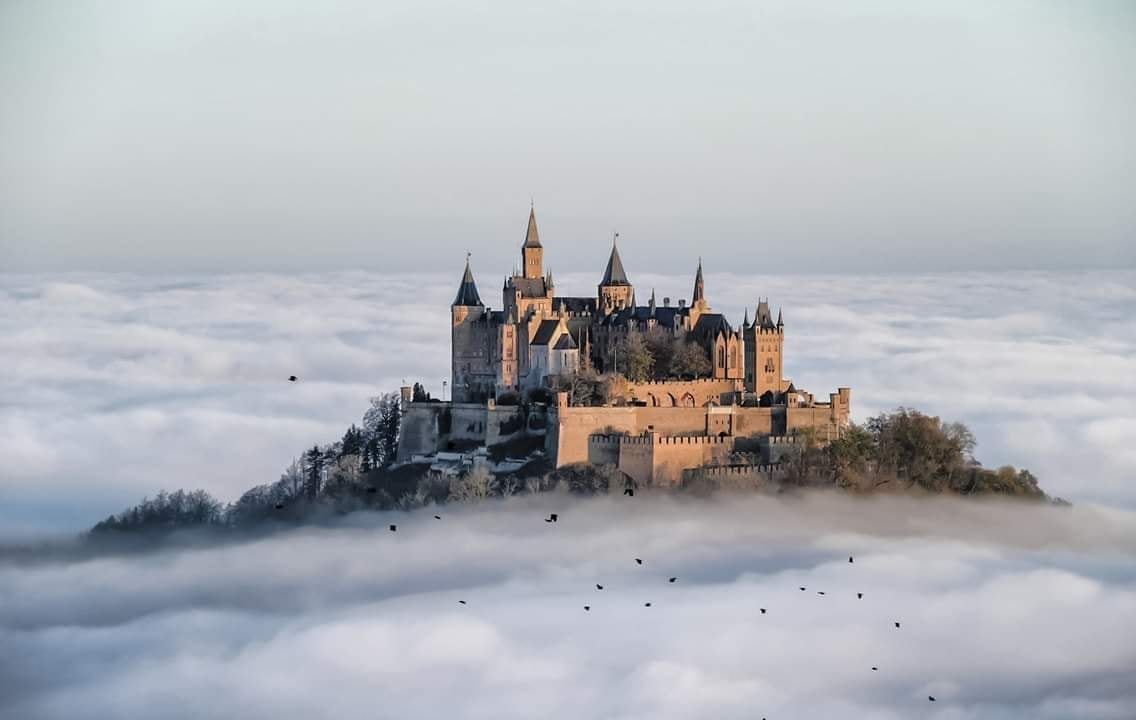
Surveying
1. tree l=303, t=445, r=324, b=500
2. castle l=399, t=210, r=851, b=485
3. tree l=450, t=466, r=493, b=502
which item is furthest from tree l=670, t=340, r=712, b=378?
tree l=303, t=445, r=324, b=500

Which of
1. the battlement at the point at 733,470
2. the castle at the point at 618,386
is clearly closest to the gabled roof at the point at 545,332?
the castle at the point at 618,386

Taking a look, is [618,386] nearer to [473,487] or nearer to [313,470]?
[473,487]

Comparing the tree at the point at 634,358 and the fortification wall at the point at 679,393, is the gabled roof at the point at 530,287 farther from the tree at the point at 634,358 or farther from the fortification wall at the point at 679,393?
the fortification wall at the point at 679,393

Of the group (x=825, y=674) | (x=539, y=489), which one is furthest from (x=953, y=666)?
(x=539, y=489)

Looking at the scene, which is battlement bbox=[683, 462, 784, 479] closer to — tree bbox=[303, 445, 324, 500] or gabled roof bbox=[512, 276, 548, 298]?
gabled roof bbox=[512, 276, 548, 298]

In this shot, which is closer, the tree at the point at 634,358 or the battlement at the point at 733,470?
the battlement at the point at 733,470

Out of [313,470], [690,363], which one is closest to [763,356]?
[690,363]

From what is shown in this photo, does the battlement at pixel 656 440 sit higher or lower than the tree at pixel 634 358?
lower
